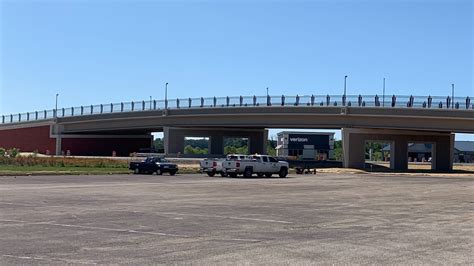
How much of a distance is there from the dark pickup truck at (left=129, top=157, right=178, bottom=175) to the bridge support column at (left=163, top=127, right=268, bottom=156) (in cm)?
2644

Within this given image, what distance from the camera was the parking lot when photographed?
36.1 ft

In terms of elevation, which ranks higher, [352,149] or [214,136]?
[214,136]

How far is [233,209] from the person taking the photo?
64.5ft

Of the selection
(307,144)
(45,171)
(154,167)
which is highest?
(307,144)

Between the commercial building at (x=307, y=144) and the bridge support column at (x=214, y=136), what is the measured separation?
30309mm

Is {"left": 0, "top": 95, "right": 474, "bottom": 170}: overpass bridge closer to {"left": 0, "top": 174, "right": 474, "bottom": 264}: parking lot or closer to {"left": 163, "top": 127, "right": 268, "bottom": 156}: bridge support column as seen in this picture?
{"left": 163, "top": 127, "right": 268, "bottom": 156}: bridge support column

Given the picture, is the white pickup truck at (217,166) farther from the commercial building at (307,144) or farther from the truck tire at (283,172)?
the commercial building at (307,144)

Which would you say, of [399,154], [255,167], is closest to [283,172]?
[255,167]

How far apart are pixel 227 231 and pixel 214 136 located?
68.4 metres

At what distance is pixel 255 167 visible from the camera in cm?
4791

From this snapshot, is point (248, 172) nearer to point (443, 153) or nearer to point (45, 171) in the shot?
point (45, 171)

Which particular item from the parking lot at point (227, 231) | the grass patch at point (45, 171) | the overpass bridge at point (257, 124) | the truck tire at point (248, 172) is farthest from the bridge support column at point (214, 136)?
the parking lot at point (227, 231)

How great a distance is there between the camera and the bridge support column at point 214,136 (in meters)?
79.8

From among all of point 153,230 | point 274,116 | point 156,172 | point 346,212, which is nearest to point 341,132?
point 274,116
